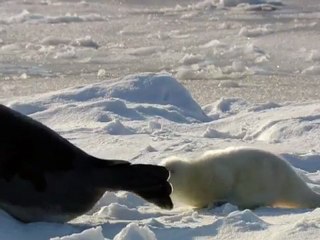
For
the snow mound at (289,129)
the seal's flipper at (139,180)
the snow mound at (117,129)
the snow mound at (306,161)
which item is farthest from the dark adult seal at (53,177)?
the snow mound at (289,129)

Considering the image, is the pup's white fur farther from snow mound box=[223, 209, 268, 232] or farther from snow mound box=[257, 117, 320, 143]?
snow mound box=[257, 117, 320, 143]

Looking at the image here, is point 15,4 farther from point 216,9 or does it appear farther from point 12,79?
point 12,79

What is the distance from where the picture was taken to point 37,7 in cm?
1450

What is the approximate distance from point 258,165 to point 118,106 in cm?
235

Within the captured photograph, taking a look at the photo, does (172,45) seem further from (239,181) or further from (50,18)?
(239,181)

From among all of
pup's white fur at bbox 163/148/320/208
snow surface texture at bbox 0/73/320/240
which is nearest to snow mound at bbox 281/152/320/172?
snow surface texture at bbox 0/73/320/240

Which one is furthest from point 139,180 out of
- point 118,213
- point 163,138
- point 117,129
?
point 117,129

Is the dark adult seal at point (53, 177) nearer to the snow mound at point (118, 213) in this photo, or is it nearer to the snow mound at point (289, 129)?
the snow mound at point (118, 213)

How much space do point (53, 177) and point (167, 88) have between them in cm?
365

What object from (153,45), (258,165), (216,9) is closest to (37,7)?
(216,9)

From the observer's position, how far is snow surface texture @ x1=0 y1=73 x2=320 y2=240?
3.01 meters

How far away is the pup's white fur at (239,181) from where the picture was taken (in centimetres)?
390

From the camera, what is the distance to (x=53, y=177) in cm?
330

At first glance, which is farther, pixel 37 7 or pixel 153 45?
pixel 37 7
